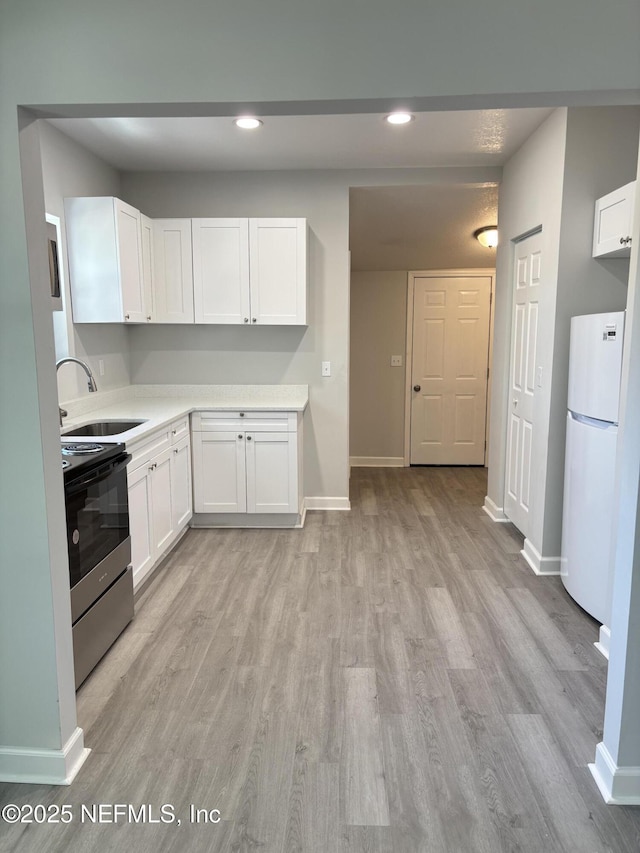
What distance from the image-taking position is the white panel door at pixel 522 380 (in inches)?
143

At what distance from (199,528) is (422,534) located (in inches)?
63.1

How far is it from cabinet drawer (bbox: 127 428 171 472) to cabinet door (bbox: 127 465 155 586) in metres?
0.04

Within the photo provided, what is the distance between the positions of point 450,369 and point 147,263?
131 inches

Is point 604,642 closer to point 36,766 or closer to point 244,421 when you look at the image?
point 36,766

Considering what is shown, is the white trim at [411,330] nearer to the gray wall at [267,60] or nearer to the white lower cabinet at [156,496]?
the white lower cabinet at [156,496]

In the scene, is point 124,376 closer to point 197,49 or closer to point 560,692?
point 197,49

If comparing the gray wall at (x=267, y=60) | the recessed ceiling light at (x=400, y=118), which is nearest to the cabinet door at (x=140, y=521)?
the gray wall at (x=267, y=60)

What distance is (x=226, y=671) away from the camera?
2.45m

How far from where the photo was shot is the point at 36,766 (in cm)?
186

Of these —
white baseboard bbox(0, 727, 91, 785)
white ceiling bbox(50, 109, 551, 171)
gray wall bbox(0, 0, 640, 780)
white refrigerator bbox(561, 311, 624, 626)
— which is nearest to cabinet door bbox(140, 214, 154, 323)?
white ceiling bbox(50, 109, 551, 171)

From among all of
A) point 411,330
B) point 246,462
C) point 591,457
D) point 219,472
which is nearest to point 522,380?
point 591,457

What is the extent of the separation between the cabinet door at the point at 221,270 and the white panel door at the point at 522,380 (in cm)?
190

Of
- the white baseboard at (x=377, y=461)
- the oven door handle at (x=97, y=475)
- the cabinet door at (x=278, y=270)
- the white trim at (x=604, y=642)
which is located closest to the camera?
the oven door handle at (x=97, y=475)

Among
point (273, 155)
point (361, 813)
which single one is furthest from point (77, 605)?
point (273, 155)
